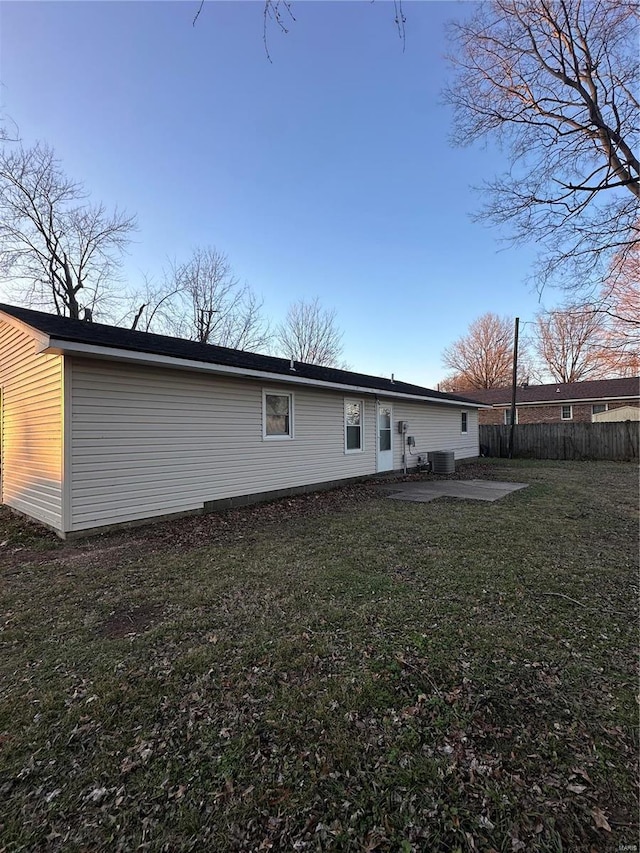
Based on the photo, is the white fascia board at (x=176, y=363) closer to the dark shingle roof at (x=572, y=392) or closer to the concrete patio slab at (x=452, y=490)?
the concrete patio slab at (x=452, y=490)

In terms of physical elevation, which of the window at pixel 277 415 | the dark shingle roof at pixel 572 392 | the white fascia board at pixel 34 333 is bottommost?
the window at pixel 277 415

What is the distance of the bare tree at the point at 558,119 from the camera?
7.66 meters

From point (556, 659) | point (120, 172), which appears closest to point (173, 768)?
point (556, 659)

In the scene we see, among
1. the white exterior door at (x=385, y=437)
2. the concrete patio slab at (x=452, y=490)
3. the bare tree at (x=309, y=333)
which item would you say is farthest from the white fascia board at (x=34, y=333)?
the bare tree at (x=309, y=333)

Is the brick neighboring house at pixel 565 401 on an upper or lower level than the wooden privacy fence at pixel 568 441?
upper

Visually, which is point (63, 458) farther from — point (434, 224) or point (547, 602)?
point (434, 224)

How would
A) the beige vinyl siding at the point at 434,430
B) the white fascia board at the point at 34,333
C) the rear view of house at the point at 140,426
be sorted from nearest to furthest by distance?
the white fascia board at the point at 34,333 < the rear view of house at the point at 140,426 < the beige vinyl siding at the point at 434,430

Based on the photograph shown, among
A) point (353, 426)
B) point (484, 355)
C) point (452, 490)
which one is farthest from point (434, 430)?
point (484, 355)

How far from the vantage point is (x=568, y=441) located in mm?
17141

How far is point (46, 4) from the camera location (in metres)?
3.64

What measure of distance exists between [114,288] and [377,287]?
13706 mm

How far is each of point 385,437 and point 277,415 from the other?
454cm

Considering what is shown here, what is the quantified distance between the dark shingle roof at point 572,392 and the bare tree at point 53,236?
23.6 metres

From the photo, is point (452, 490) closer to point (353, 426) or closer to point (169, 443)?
point (353, 426)
